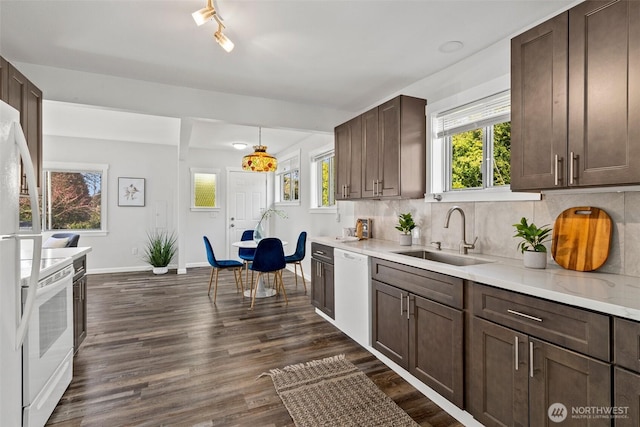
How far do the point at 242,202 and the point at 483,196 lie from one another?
5.75 metres

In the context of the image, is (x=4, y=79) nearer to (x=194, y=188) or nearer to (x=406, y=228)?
(x=406, y=228)

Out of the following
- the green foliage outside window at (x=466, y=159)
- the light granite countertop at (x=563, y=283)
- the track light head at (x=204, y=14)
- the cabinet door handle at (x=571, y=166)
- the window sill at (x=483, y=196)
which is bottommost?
the light granite countertop at (x=563, y=283)

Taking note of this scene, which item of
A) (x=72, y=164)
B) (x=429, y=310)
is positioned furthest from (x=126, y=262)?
(x=429, y=310)

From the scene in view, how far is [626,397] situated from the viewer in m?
1.15

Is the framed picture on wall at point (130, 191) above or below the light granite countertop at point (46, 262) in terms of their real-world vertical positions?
above

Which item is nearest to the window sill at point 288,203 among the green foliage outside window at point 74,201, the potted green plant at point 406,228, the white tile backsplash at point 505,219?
the white tile backsplash at point 505,219

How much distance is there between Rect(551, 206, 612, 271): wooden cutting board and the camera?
174cm

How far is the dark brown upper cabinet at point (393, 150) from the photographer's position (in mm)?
2939

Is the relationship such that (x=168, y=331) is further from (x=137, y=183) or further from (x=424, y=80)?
(x=137, y=183)

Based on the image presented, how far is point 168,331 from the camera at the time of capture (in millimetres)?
3279

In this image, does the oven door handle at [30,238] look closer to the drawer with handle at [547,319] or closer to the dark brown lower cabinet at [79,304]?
the dark brown lower cabinet at [79,304]

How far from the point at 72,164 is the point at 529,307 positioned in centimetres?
718

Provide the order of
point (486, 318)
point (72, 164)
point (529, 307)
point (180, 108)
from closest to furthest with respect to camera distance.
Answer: point (529, 307), point (486, 318), point (180, 108), point (72, 164)

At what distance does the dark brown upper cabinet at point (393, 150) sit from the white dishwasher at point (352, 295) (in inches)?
28.4
